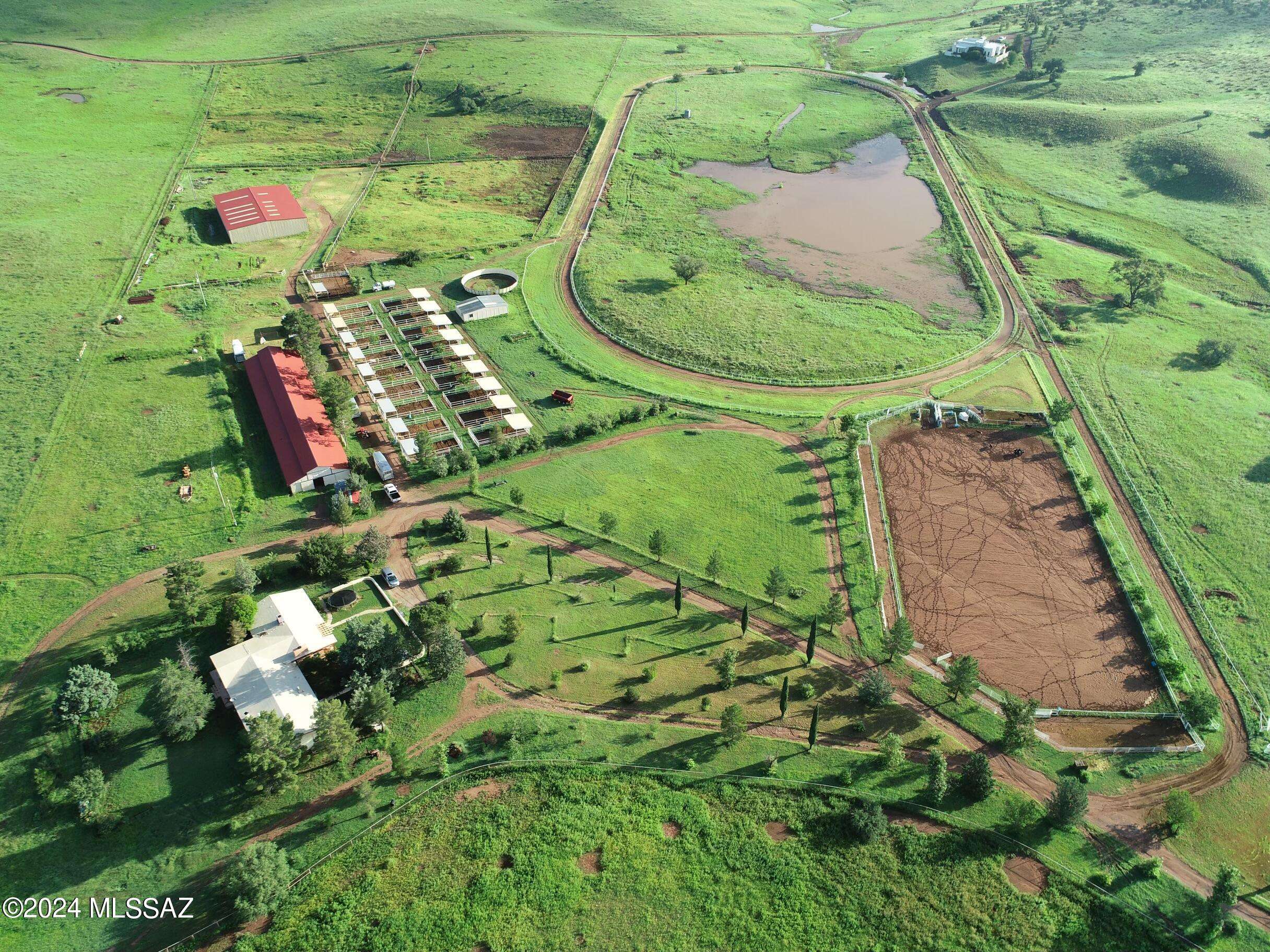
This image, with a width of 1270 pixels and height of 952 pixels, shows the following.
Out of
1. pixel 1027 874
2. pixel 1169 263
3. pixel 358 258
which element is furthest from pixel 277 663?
pixel 1169 263

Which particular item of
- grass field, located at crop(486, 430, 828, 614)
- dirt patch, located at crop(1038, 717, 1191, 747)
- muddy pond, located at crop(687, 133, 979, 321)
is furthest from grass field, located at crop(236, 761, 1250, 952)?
muddy pond, located at crop(687, 133, 979, 321)

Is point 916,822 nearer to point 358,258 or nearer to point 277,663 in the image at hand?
point 277,663

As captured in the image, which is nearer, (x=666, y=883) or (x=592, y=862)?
(x=666, y=883)

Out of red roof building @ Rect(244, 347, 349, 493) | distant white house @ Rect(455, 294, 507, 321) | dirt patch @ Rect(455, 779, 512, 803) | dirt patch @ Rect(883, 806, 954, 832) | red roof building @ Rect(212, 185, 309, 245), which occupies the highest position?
red roof building @ Rect(212, 185, 309, 245)

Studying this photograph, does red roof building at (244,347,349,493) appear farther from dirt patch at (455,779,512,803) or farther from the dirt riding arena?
the dirt riding arena

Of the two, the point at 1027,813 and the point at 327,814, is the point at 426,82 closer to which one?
the point at 327,814

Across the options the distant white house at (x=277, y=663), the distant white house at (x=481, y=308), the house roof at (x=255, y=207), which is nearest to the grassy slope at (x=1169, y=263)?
the distant white house at (x=277, y=663)

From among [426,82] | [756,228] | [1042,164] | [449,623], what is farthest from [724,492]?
[426,82]
